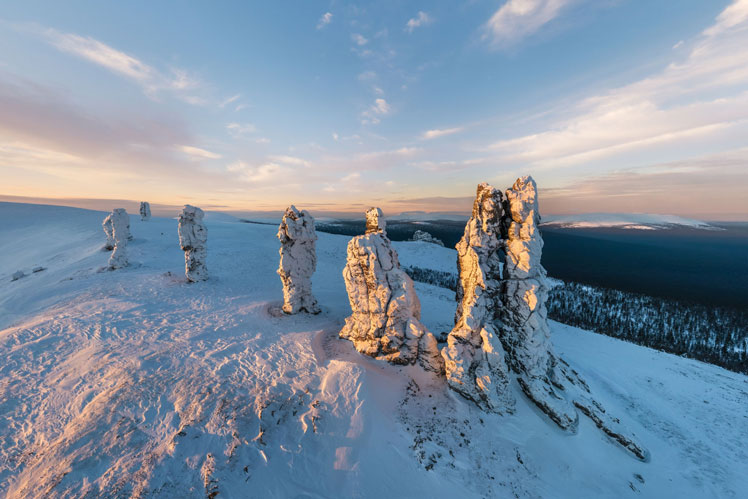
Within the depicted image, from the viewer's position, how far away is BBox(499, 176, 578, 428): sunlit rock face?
1514 cm

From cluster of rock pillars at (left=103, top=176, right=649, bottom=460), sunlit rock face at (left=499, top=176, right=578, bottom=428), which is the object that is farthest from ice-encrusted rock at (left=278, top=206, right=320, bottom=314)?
sunlit rock face at (left=499, top=176, right=578, bottom=428)

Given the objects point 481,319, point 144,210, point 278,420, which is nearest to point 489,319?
point 481,319

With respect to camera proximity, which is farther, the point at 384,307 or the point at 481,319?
the point at 384,307

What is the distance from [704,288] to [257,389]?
18692 cm

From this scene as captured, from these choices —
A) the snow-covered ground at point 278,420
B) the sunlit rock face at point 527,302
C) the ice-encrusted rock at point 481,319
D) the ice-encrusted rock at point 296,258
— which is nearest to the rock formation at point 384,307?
the snow-covered ground at point 278,420

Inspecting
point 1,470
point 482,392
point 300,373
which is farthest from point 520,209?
point 1,470

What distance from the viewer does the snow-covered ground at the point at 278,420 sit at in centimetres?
1016

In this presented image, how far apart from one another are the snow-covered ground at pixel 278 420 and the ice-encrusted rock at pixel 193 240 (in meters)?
5.67

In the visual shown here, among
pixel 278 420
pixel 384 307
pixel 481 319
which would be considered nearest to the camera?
pixel 278 420

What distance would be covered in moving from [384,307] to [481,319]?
589 centimetres

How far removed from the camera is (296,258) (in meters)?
22.8

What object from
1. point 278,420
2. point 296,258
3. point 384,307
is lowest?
point 278,420

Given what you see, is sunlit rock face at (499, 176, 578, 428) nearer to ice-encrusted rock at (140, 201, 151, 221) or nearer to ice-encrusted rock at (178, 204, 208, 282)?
ice-encrusted rock at (178, 204, 208, 282)

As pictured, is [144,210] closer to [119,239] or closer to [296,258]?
[119,239]
